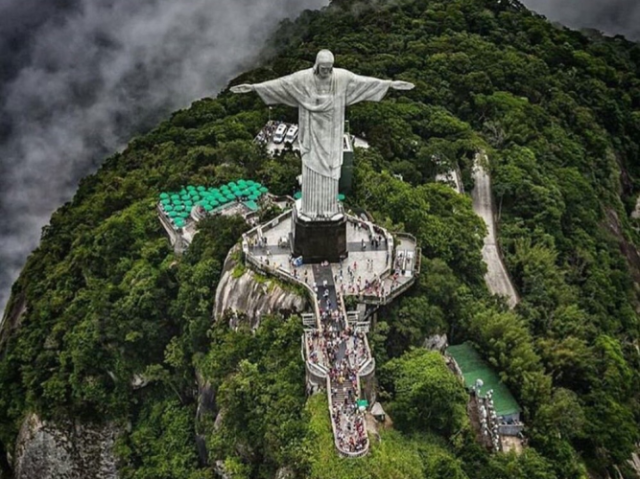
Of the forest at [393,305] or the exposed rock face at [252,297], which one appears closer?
the forest at [393,305]

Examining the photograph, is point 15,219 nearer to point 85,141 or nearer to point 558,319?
point 85,141

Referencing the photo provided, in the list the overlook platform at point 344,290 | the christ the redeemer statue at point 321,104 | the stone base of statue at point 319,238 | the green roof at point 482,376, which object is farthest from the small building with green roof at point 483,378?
the christ the redeemer statue at point 321,104

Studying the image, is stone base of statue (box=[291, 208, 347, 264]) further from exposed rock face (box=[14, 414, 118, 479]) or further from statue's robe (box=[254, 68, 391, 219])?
exposed rock face (box=[14, 414, 118, 479])

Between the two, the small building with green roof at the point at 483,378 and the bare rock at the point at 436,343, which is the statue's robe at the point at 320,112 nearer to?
the bare rock at the point at 436,343

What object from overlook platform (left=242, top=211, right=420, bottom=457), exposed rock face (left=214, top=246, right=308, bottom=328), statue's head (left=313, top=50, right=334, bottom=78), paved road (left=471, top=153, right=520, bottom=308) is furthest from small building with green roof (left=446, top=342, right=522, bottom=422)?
statue's head (left=313, top=50, right=334, bottom=78)

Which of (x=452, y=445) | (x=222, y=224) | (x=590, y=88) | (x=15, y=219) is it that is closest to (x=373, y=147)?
(x=222, y=224)

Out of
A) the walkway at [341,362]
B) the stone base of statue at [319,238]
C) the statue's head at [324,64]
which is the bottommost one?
the walkway at [341,362]
